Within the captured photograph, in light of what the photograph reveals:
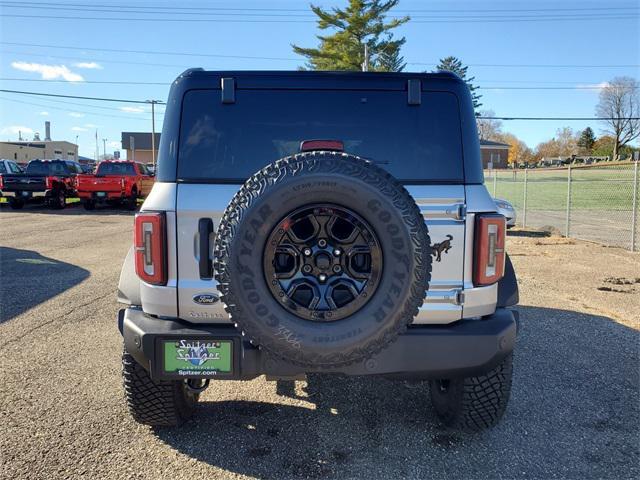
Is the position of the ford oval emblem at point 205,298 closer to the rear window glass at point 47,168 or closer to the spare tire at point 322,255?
the spare tire at point 322,255

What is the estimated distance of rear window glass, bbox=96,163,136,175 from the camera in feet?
62.3

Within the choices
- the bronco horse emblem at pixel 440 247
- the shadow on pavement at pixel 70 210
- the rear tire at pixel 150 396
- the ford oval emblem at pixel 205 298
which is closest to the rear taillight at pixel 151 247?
the ford oval emblem at pixel 205 298

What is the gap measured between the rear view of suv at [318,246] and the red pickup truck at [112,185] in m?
16.9

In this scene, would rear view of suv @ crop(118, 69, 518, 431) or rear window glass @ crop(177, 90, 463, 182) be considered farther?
rear window glass @ crop(177, 90, 463, 182)

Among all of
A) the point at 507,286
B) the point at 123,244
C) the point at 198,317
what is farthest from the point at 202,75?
the point at 123,244

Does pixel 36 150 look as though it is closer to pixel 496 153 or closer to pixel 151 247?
pixel 496 153

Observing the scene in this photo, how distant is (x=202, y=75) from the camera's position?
2.73 meters

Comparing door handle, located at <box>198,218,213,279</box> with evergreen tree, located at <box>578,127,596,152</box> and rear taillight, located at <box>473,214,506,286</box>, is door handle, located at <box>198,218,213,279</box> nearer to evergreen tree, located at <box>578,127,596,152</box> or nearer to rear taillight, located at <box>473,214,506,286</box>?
rear taillight, located at <box>473,214,506,286</box>

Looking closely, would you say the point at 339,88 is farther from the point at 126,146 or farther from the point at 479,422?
the point at 126,146

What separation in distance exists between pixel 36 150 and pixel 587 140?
3758 inches

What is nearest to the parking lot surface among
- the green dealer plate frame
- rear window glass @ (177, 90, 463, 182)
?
the green dealer plate frame

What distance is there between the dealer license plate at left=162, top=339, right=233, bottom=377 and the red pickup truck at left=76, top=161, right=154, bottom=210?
17551 millimetres

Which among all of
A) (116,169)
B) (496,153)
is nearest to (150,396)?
(116,169)

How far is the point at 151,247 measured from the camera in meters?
2.53
